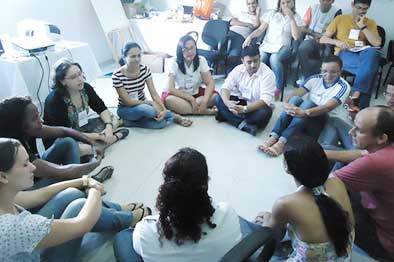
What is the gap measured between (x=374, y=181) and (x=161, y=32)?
4.07 m

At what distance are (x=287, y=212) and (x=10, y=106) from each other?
4.80 feet

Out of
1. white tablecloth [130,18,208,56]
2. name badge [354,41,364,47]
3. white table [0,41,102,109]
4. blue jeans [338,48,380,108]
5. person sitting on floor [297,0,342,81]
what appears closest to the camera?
white table [0,41,102,109]

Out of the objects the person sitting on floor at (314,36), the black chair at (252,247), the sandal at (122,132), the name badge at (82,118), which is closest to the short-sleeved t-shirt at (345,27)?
the person sitting on floor at (314,36)

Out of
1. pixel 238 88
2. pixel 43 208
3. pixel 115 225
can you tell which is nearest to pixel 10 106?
pixel 43 208

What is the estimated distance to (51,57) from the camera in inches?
128

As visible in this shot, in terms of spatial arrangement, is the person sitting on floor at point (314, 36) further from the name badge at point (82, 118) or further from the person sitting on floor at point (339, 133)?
the name badge at point (82, 118)

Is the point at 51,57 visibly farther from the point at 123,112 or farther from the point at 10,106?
the point at 10,106

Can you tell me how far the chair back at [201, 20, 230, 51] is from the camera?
14.8 ft

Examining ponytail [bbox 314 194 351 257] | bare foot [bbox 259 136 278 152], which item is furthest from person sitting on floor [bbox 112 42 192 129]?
ponytail [bbox 314 194 351 257]

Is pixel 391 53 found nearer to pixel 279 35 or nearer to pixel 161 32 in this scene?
pixel 279 35

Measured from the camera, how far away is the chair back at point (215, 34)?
4520 millimetres

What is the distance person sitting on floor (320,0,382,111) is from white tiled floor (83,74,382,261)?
0.94 metres

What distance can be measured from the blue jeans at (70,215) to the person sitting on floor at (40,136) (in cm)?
35

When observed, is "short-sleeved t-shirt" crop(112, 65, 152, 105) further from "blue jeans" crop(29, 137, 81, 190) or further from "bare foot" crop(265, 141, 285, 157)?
"bare foot" crop(265, 141, 285, 157)
